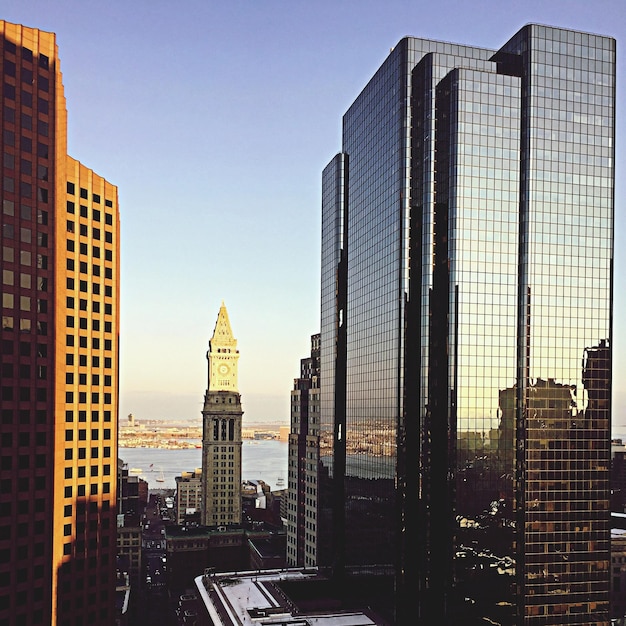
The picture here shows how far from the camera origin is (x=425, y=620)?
10056 cm

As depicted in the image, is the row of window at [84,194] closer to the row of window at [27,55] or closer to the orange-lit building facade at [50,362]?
the orange-lit building facade at [50,362]

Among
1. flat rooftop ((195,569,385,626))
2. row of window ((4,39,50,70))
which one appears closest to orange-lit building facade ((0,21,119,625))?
row of window ((4,39,50,70))

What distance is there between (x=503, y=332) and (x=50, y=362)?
60.7 metres

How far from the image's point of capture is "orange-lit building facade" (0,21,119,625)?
273ft

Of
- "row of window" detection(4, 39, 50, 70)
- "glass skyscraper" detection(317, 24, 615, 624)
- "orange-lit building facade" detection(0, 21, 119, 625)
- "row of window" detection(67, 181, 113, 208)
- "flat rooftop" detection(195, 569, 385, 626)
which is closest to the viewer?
"orange-lit building facade" detection(0, 21, 119, 625)

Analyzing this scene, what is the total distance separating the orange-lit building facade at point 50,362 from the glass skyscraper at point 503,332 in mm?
43881

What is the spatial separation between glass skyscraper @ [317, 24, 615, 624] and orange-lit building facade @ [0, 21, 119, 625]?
43.9 m

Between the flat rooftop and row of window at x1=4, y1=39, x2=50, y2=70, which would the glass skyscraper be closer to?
the flat rooftop

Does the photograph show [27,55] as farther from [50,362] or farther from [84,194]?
[50,362]

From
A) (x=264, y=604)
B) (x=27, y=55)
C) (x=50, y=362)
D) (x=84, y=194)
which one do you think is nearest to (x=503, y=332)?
(x=264, y=604)

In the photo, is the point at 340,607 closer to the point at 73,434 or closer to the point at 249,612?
the point at 249,612

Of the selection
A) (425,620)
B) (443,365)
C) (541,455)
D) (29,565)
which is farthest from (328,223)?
(29,565)

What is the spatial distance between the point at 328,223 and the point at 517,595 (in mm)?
81536

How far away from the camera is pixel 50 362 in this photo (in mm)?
87938
